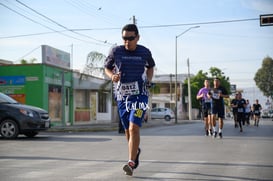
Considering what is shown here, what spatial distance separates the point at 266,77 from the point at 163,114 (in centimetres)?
3460

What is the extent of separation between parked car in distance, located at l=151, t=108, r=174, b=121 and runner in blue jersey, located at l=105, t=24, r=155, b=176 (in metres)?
42.6

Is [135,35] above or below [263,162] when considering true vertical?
above

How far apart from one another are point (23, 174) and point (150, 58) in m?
2.41

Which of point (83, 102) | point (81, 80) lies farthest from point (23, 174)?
point (83, 102)

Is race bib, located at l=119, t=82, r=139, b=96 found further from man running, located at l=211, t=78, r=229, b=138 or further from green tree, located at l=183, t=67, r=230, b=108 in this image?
green tree, located at l=183, t=67, r=230, b=108

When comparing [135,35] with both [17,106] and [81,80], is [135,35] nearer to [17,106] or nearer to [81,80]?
[17,106]

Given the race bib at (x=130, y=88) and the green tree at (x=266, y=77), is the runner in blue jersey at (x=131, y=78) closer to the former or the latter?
the race bib at (x=130, y=88)

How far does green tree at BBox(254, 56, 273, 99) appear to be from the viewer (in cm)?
7683

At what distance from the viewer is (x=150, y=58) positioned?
6496 millimetres

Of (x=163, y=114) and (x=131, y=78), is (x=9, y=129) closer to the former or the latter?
(x=131, y=78)

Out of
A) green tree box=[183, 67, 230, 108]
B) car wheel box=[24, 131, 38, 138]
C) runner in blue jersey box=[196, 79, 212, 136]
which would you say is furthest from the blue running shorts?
green tree box=[183, 67, 230, 108]

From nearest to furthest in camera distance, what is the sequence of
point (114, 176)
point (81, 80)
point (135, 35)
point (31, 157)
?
point (114, 176)
point (135, 35)
point (31, 157)
point (81, 80)

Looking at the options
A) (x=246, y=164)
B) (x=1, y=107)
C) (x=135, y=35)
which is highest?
(x=135, y=35)

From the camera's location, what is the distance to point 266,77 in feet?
255
